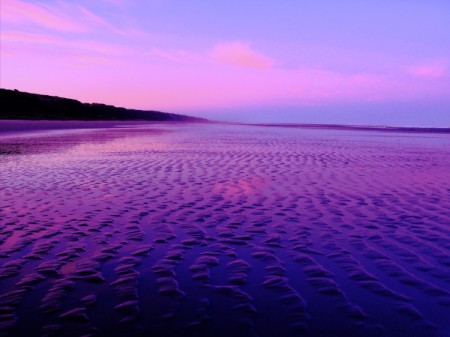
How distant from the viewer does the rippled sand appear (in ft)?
13.9

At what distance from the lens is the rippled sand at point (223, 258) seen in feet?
13.9

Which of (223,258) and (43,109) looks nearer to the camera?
(223,258)

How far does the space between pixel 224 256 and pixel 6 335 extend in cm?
300

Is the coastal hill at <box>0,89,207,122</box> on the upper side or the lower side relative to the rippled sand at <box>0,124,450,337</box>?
upper

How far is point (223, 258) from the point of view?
19.8 feet

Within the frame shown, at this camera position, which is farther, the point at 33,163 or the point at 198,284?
the point at 33,163

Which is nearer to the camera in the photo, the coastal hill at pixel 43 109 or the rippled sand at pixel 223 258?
the rippled sand at pixel 223 258

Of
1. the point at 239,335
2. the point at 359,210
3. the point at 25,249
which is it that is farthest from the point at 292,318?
the point at 359,210

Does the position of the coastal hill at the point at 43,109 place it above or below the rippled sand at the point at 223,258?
above

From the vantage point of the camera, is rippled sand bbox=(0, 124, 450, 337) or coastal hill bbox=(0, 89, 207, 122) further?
coastal hill bbox=(0, 89, 207, 122)

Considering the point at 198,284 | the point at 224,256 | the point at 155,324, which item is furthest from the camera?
the point at 224,256

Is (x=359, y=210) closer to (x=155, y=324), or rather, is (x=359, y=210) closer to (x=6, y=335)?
(x=155, y=324)

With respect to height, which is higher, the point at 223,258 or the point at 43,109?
the point at 43,109

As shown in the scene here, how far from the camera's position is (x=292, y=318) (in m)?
4.27
